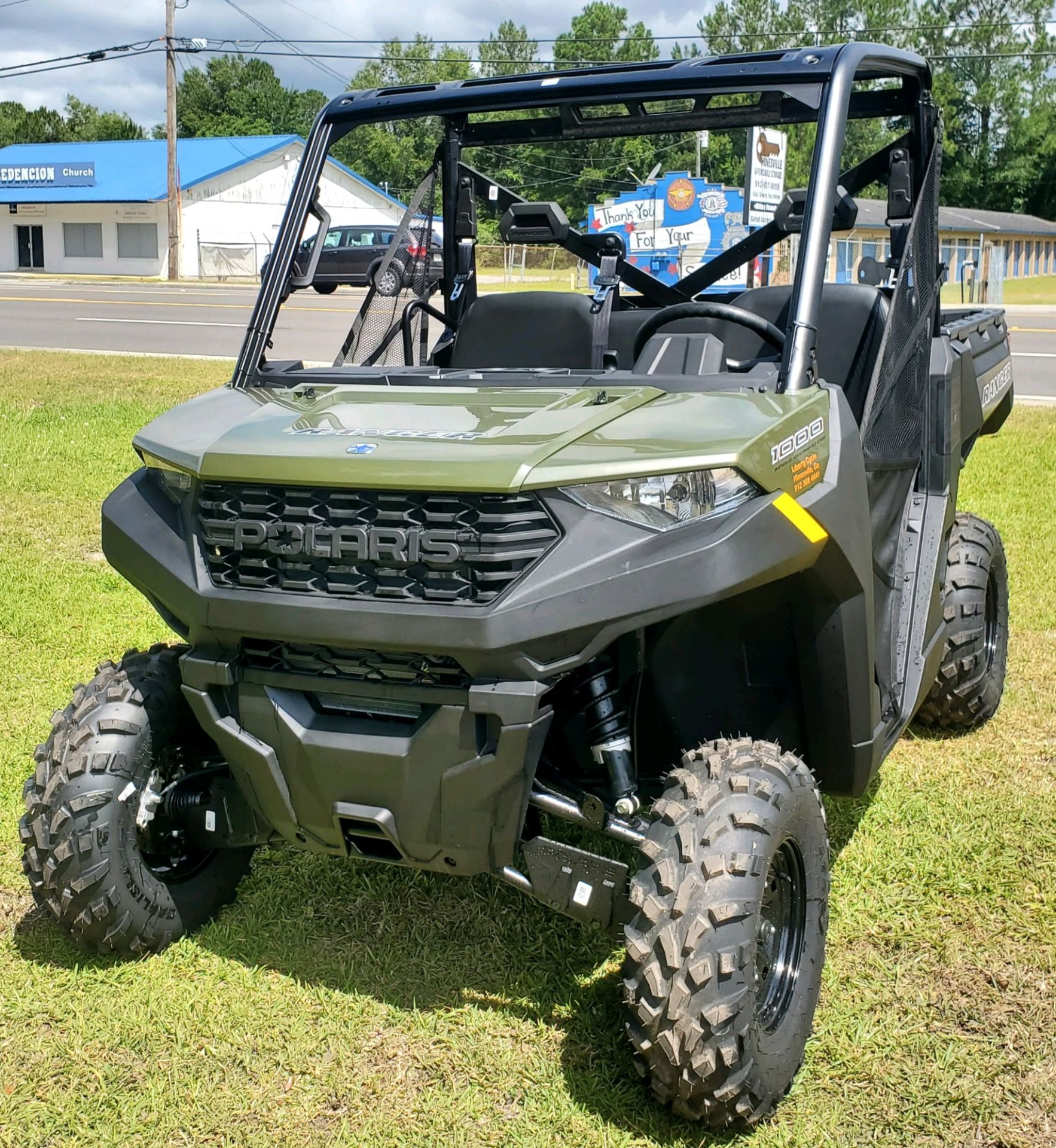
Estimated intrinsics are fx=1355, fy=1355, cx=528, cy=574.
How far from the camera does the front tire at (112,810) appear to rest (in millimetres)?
3354

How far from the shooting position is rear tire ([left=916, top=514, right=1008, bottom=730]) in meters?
4.75

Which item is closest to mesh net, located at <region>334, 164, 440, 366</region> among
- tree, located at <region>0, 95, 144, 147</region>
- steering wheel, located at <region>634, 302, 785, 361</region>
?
steering wheel, located at <region>634, 302, 785, 361</region>

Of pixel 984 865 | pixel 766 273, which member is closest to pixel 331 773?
pixel 984 865

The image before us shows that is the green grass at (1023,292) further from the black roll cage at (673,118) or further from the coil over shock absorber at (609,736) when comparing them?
the coil over shock absorber at (609,736)

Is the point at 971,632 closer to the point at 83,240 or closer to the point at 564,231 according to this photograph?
the point at 564,231

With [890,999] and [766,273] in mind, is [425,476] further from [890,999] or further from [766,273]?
[766,273]

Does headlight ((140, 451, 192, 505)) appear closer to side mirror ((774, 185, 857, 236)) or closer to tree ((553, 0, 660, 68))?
side mirror ((774, 185, 857, 236))

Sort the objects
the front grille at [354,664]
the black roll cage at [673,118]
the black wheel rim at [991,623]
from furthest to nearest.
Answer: the black wheel rim at [991,623] < the black roll cage at [673,118] < the front grille at [354,664]

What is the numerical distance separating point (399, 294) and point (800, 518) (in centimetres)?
209

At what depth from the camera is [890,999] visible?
3.46 metres

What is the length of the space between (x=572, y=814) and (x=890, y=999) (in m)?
1.06

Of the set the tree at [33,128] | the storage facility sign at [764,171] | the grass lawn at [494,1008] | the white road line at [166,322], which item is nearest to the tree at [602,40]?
the white road line at [166,322]

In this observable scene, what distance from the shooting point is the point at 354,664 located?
2.97 m

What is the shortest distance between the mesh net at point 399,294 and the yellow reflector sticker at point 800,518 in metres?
1.86
